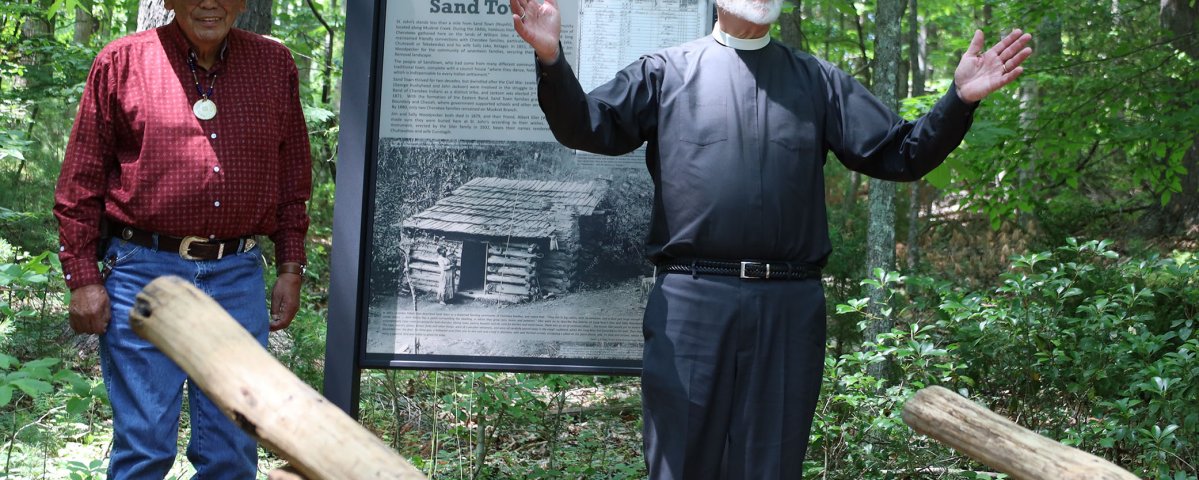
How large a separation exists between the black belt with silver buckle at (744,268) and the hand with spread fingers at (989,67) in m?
0.74

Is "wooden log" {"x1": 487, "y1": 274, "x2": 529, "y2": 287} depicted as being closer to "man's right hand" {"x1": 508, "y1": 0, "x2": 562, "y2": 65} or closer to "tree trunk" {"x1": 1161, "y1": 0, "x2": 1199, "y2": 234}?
"man's right hand" {"x1": 508, "y1": 0, "x2": 562, "y2": 65}

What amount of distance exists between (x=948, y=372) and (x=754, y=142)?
204 cm

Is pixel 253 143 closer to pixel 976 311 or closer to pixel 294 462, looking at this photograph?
pixel 294 462

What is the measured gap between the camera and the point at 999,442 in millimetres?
2254

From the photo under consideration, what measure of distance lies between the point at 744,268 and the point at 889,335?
163 centimetres

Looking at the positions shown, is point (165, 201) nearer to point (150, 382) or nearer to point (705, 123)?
point (150, 382)

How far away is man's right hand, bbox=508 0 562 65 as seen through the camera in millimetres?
3037

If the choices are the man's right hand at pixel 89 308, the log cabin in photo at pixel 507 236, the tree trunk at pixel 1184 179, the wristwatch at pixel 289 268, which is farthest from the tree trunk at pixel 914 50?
the man's right hand at pixel 89 308

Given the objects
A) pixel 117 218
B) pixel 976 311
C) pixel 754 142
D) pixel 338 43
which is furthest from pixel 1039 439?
pixel 338 43

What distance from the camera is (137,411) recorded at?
3150 mm

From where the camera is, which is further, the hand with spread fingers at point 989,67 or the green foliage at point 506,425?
the green foliage at point 506,425

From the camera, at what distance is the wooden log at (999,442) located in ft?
6.93

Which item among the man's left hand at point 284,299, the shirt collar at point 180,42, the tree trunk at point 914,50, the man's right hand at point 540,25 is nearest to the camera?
the man's right hand at point 540,25

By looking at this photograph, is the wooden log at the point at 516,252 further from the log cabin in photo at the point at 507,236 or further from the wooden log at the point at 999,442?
the wooden log at the point at 999,442
